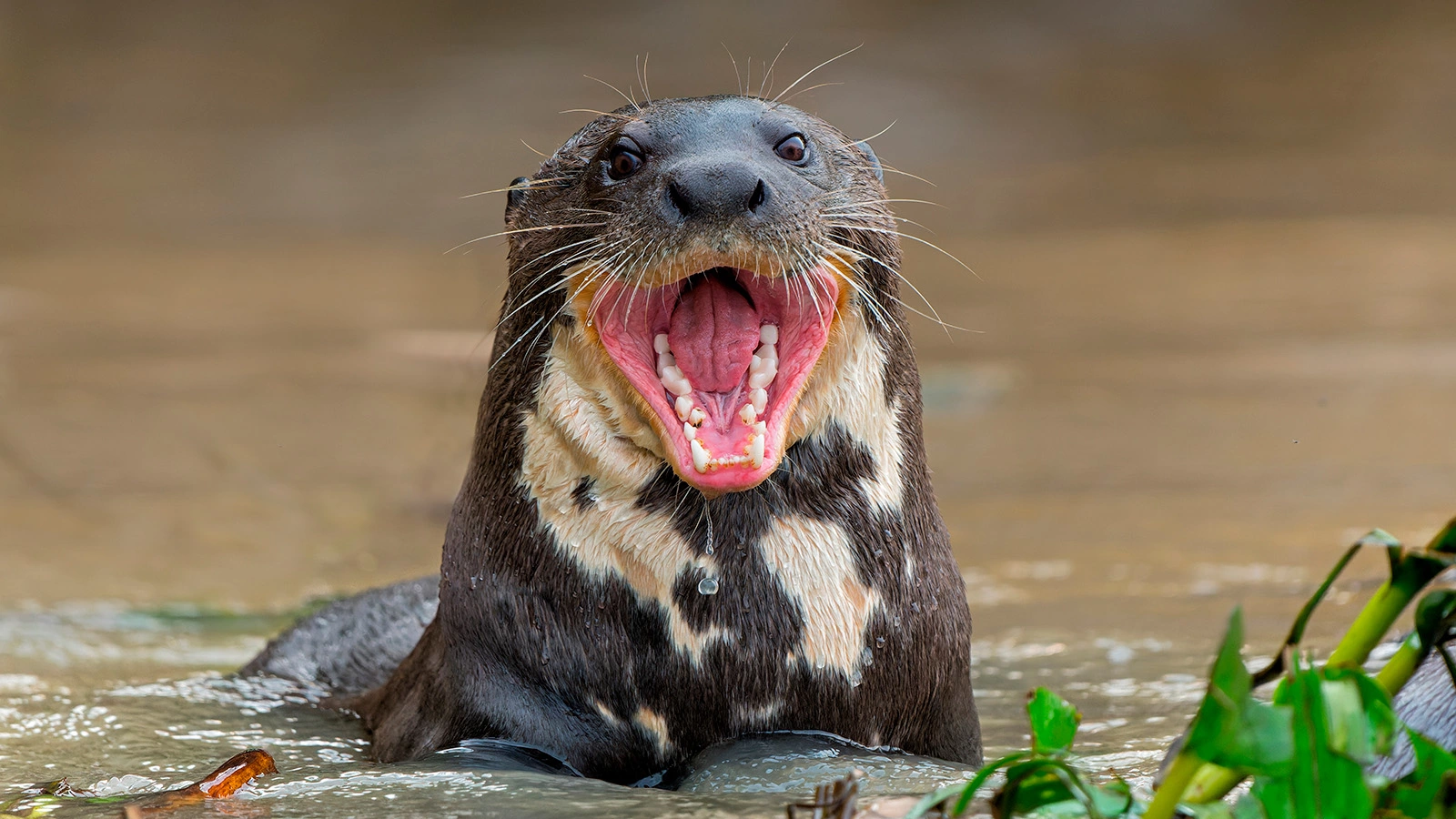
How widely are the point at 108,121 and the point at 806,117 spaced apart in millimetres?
12549

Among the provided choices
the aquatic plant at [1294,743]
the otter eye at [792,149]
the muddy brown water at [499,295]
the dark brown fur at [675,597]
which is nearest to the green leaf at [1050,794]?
the aquatic plant at [1294,743]

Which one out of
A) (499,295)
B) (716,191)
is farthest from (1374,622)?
(499,295)

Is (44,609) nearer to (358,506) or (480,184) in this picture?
(358,506)

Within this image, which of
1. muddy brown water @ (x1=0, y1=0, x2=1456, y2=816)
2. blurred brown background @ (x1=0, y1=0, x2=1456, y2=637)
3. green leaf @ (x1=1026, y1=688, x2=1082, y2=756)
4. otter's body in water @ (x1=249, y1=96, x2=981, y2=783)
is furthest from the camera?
blurred brown background @ (x1=0, y1=0, x2=1456, y2=637)

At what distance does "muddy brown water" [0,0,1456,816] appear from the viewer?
507 centimetres

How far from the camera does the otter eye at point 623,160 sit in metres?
3.22

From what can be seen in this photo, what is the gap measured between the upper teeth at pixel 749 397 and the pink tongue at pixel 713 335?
0.02 meters

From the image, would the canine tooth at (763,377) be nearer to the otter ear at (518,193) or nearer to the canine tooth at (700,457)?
the canine tooth at (700,457)

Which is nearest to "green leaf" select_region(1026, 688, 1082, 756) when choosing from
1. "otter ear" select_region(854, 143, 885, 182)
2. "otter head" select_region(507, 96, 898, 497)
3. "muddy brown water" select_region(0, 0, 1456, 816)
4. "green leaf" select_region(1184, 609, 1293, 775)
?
"green leaf" select_region(1184, 609, 1293, 775)

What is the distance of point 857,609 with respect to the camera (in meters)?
3.15

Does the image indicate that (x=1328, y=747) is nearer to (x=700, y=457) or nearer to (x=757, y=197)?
(x=700, y=457)

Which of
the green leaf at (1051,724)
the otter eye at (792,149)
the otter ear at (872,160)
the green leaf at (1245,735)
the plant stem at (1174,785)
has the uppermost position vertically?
the otter ear at (872,160)

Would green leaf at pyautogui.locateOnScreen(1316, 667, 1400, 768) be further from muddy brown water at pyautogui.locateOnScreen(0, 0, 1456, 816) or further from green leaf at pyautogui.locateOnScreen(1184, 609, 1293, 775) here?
muddy brown water at pyautogui.locateOnScreen(0, 0, 1456, 816)

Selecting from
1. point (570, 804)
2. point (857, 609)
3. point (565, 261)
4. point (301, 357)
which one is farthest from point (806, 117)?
point (301, 357)
